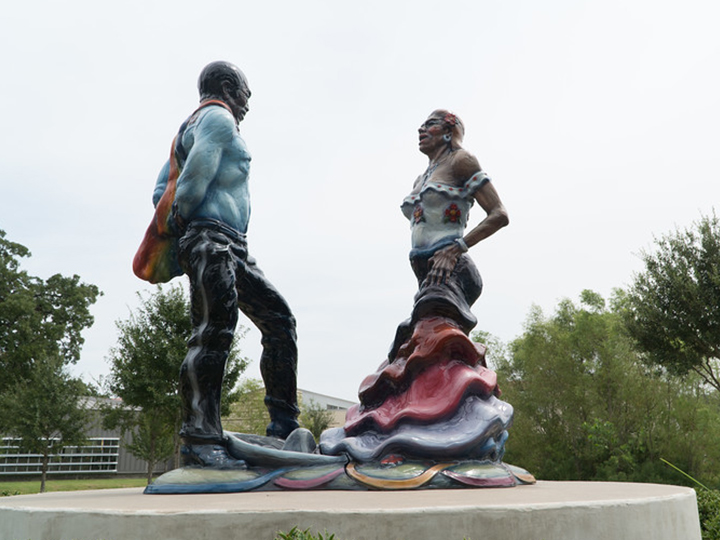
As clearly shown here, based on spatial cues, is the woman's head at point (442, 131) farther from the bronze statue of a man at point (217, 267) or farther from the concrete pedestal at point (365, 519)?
the concrete pedestal at point (365, 519)

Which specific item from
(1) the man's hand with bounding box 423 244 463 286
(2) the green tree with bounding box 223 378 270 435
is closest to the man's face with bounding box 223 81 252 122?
(1) the man's hand with bounding box 423 244 463 286

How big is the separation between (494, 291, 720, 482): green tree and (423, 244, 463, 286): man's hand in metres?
14.8

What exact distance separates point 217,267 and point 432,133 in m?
2.69

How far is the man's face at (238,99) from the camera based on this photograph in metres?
5.54

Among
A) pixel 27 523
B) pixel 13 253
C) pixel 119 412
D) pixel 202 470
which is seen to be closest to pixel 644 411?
→ pixel 119 412

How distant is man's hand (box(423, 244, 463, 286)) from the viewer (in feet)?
19.3

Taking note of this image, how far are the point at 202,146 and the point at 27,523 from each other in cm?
280

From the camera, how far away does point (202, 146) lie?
5.00 m

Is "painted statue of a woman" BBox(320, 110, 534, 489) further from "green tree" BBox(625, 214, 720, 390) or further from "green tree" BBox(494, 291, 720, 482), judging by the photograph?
"green tree" BBox(494, 291, 720, 482)

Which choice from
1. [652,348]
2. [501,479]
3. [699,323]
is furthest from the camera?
[652,348]

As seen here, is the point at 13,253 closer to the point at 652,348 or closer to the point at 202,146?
the point at 652,348

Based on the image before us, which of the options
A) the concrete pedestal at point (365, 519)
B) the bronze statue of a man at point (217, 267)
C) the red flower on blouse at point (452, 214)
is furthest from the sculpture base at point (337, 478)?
the red flower on blouse at point (452, 214)

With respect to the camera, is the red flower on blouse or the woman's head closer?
the red flower on blouse

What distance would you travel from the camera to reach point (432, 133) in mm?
6422
